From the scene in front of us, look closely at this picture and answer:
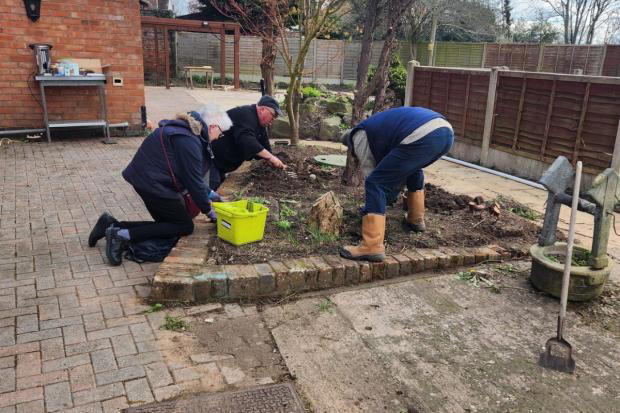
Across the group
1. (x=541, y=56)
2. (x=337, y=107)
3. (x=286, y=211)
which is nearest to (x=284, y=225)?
(x=286, y=211)

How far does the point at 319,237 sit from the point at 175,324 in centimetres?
154

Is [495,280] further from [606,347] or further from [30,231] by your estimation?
[30,231]

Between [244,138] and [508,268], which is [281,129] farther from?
[508,268]

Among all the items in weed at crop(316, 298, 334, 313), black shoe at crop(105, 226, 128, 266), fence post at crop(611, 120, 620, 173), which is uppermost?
fence post at crop(611, 120, 620, 173)

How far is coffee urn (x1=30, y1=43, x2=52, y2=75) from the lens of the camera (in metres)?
8.37

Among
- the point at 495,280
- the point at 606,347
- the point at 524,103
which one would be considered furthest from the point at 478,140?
the point at 606,347

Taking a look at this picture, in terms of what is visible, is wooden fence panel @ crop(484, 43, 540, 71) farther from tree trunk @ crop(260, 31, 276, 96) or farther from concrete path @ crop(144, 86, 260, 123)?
tree trunk @ crop(260, 31, 276, 96)

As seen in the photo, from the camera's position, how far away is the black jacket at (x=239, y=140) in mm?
5051

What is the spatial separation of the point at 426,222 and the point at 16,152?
6.60 m

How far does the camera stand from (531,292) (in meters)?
4.00

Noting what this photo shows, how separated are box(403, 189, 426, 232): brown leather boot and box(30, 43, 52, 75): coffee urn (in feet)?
22.0

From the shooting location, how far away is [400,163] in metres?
4.11

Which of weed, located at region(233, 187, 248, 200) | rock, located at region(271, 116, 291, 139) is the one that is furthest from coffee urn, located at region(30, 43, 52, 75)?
weed, located at region(233, 187, 248, 200)

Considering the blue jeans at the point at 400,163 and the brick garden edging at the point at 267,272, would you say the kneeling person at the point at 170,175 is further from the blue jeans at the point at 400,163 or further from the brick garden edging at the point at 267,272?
the blue jeans at the point at 400,163
